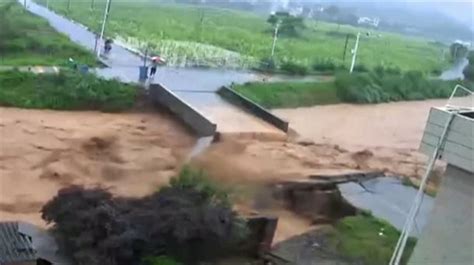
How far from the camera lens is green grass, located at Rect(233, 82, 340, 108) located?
18891 mm

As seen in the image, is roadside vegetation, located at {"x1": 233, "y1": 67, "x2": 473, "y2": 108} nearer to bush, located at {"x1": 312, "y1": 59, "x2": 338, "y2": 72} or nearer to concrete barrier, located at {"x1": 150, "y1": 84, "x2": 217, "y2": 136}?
bush, located at {"x1": 312, "y1": 59, "x2": 338, "y2": 72}

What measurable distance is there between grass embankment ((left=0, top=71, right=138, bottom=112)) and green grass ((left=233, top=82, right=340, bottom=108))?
3231 mm

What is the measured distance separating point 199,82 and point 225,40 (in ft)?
28.1

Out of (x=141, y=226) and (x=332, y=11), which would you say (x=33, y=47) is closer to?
(x=141, y=226)

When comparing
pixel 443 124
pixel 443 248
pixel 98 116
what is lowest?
pixel 98 116

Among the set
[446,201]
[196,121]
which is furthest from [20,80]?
[446,201]

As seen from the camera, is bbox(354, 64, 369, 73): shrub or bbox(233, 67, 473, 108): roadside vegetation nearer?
bbox(233, 67, 473, 108): roadside vegetation

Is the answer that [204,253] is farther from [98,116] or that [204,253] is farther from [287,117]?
[287,117]

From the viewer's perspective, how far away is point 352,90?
70.9 ft

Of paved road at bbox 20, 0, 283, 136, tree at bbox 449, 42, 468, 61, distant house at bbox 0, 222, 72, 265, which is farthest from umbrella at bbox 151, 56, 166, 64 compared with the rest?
tree at bbox 449, 42, 468, 61

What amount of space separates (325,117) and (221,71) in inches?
129

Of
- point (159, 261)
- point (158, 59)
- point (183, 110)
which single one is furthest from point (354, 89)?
point (159, 261)

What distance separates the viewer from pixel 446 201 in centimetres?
459

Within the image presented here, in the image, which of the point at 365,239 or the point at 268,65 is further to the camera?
the point at 268,65
